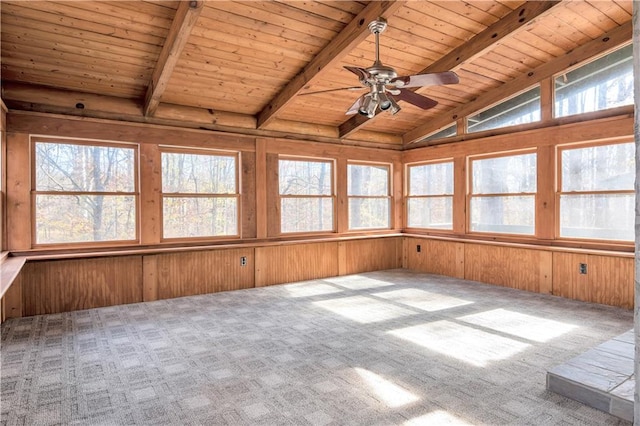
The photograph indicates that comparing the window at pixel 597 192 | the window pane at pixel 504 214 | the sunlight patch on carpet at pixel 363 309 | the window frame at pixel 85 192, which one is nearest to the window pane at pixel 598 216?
the window at pixel 597 192

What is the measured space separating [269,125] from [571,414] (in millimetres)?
5157

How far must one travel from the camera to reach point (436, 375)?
9.38 ft

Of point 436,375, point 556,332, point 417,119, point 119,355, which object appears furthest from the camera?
point 417,119

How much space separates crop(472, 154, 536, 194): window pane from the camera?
18.9 feet

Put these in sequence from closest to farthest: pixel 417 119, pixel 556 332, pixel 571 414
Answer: pixel 571 414, pixel 556 332, pixel 417 119

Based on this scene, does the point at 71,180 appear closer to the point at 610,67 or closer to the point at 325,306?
the point at 325,306

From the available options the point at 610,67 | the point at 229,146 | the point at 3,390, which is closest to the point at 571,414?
the point at 3,390

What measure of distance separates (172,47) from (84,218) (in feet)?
8.39

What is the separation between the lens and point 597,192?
16.4 ft

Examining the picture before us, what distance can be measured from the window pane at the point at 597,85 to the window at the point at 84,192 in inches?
235

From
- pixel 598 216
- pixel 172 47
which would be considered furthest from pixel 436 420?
pixel 598 216

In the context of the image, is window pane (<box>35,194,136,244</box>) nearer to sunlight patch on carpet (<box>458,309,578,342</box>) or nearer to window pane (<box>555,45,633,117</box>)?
sunlight patch on carpet (<box>458,309,578,342</box>)

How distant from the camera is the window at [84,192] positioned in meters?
4.61

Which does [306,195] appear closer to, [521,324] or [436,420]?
[521,324]
